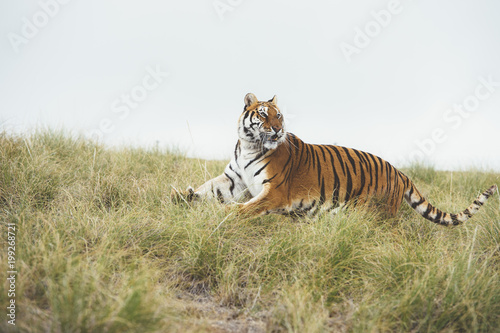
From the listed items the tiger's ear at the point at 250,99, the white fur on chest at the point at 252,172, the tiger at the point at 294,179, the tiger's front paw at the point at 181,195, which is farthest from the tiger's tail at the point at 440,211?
the tiger's front paw at the point at 181,195

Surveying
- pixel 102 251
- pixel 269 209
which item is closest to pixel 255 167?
pixel 269 209

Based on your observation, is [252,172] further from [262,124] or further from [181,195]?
[181,195]

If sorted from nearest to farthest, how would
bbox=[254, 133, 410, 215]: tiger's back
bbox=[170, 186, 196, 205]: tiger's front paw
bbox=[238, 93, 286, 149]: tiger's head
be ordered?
bbox=[238, 93, 286, 149]: tiger's head < bbox=[254, 133, 410, 215]: tiger's back < bbox=[170, 186, 196, 205]: tiger's front paw

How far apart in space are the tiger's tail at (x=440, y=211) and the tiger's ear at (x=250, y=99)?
248 centimetres

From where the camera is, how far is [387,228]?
4758 mm

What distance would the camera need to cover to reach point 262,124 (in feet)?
15.0

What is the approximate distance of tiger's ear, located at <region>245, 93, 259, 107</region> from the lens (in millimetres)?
4855

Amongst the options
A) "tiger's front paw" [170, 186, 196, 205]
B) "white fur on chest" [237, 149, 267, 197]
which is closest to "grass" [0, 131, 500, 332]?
"tiger's front paw" [170, 186, 196, 205]

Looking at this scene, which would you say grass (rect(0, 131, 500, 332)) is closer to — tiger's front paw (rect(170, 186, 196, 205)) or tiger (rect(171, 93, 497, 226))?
tiger's front paw (rect(170, 186, 196, 205))

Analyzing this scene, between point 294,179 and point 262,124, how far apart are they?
818 millimetres

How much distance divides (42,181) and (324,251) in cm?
403

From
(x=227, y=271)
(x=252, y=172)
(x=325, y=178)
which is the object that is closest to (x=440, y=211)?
(x=325, y=178)

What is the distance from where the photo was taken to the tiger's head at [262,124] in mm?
4566

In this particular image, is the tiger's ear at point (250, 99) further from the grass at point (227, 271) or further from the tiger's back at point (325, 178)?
the grass at point (227, 271)
